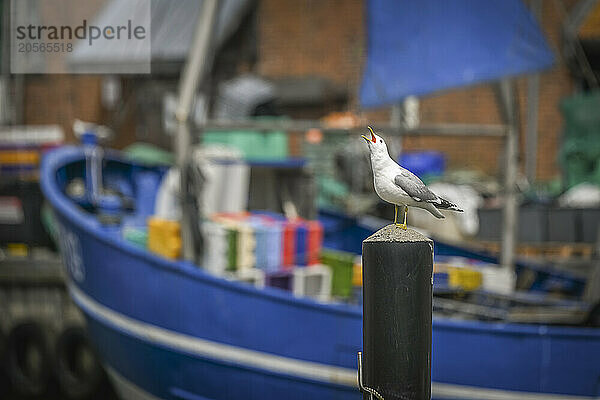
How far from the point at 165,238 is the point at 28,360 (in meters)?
3.10

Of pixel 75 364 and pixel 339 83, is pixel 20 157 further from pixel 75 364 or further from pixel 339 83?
pixel 339 83

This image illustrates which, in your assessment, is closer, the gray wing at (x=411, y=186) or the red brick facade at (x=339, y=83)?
the gray wing at (x=411, y=186)

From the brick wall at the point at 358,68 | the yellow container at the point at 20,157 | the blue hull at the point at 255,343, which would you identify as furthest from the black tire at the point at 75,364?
the brick wall at the point at 358,68

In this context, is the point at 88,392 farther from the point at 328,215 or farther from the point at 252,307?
the point at 252,307

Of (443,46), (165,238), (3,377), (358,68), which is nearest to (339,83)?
(358,68)

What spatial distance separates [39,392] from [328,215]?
→ 2.80 m

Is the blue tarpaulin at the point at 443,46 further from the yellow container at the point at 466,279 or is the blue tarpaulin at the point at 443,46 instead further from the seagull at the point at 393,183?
the seagull at the point at 393,183

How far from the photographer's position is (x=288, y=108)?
1123 cm

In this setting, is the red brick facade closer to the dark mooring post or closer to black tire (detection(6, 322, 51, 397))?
black tire (detection(6, 322, 51, 397))

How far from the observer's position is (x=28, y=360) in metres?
6.71

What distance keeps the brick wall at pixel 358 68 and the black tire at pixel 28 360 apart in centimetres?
→ 590

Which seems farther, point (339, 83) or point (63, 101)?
point (63, 101)

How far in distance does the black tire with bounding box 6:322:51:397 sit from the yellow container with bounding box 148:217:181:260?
2.60 meters

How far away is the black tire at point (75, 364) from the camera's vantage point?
20.2ft
